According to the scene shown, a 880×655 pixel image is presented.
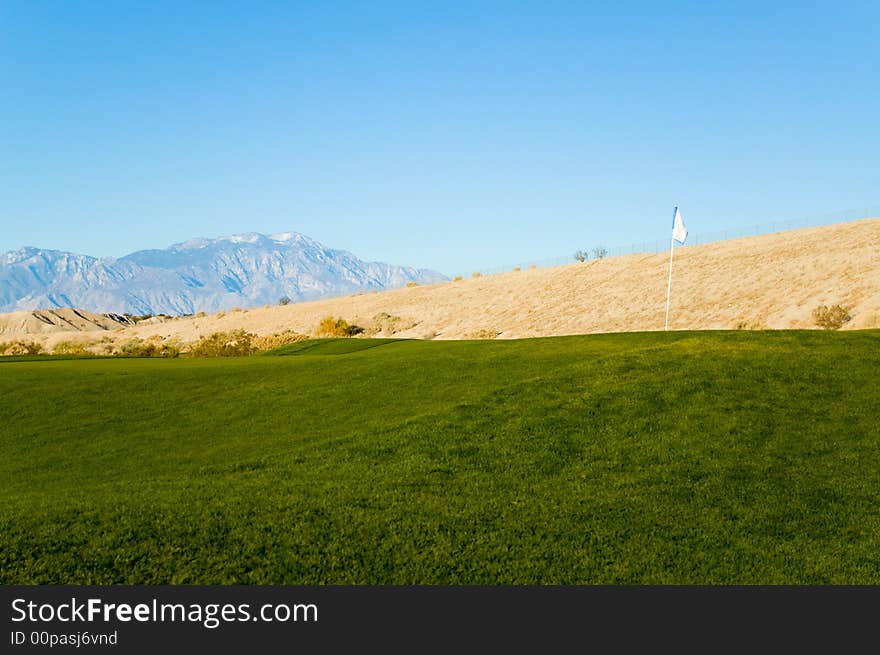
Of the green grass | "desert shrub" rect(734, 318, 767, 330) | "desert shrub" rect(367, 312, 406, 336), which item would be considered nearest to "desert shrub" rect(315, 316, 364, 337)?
"desert shrub" rect(367, 312, 406, 336)

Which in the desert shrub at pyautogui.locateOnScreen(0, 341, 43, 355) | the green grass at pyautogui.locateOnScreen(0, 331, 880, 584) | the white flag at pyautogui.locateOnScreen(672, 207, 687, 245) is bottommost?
the desert shrub at pyautogui.locateOnScreen(0, 341, 43, 355)

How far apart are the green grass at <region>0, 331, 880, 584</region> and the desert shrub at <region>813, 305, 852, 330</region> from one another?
2344 cm

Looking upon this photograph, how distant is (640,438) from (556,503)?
9.97ft

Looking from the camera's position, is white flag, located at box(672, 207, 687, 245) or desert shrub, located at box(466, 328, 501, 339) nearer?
white flag, located at box(672, 207, 687, 245)

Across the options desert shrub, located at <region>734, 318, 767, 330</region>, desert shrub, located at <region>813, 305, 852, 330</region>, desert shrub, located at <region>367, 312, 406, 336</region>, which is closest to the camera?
desert shrub, located at <region>813, 305, 852, 330</region>

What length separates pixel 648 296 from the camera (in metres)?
59.2

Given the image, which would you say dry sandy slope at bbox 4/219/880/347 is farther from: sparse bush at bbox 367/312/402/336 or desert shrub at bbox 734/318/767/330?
sparse bush at bbox 367/312/402/336

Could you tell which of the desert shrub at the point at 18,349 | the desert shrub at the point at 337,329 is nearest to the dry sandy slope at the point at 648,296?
the desert shrub at the point at 337,329

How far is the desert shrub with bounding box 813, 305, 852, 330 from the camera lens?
1610 inches

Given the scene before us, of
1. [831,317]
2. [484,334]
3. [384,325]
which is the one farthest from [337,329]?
[831,317]

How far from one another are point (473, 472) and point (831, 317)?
119ft

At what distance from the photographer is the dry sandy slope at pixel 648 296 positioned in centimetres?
4828

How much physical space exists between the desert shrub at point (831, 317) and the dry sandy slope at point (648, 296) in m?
0.56

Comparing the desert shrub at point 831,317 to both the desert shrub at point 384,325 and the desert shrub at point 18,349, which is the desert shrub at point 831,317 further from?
the desert shrub at point 18,349
